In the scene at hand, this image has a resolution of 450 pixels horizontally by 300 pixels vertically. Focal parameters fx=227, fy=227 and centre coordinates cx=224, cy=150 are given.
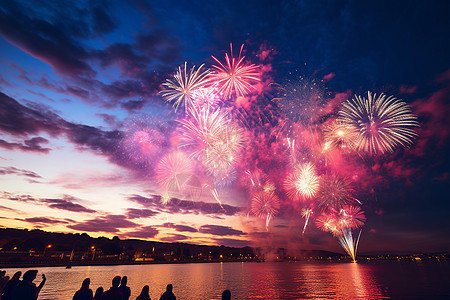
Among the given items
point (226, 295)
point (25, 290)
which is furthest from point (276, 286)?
point (25, 290)

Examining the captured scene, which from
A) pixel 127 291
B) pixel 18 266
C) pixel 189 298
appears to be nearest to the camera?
pixel 127 291

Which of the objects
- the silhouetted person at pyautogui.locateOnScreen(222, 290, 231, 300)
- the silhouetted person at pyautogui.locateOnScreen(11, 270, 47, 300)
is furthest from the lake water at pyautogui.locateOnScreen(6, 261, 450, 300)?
the silhouetted person at pyautogui.locateOnScreen(222, 290, 231, 300)

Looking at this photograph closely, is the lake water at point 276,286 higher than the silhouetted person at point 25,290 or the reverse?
the reverse

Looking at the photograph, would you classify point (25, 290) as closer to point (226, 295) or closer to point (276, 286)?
point (226, 295)

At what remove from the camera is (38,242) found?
15862 cm

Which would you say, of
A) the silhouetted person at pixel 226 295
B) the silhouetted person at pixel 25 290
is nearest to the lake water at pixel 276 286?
the silhouetted person at pixel 25 290

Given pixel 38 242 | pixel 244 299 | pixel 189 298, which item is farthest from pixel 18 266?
pixel 244 299

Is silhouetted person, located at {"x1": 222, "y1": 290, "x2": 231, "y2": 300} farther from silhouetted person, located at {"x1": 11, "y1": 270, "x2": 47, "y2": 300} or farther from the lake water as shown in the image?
the lake water

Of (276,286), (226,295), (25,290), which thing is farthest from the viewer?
(276,286)

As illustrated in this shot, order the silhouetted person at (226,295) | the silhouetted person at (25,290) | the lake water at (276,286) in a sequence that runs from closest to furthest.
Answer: the silhouetted person at (226,295), the silhouetted person at (25,290), the lake water at (276,286)

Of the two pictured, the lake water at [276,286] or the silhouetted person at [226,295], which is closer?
the silhouetted person at [226,295]

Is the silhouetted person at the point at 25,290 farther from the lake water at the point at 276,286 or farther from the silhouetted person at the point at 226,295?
the lake water at the point at 276,286

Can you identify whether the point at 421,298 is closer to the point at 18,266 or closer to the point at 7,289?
the point at 7,289

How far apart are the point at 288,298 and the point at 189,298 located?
16.2 meters
